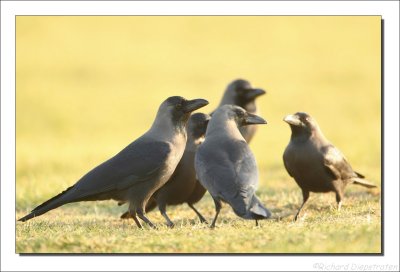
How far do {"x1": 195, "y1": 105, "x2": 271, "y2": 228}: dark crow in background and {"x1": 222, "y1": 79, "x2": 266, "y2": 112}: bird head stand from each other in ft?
15.0

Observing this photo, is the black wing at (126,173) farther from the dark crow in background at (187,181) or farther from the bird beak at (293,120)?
the bird beak at (293,120)

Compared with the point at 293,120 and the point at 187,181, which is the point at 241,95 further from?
the point at 187,181

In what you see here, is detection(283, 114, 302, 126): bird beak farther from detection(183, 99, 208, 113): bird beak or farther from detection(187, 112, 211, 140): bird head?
detection(183, 99, 208, 113): bird beak

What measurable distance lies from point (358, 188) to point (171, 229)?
450 centimetres

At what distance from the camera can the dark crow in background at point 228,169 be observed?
779cm

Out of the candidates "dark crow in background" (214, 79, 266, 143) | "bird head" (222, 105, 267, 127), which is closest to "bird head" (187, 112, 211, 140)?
"bird head" (222, 105, 267, 127)

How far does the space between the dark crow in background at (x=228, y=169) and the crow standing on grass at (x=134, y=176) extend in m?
0.33

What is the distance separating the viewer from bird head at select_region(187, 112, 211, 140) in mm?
9664

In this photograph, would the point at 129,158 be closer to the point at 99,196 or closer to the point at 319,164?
the point at 99,196

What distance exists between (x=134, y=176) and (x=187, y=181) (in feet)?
2.94

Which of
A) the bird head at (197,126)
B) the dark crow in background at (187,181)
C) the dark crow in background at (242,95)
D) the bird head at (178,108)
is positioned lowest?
the dark crow in background at (187,181)

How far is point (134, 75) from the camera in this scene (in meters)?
33.6

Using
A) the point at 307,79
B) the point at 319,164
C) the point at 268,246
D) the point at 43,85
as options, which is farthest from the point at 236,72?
the point at 268,246

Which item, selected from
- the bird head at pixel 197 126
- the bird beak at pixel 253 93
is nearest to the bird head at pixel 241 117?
the bird head at pixel 197 126
